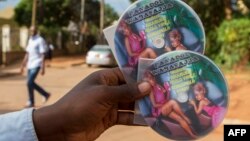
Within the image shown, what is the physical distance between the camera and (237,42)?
63.8 feet

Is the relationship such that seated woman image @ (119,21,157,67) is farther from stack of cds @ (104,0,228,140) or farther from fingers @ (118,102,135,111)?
fingers @ (118,102,135,111)

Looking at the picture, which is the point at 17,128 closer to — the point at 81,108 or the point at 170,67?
the point at 81,108

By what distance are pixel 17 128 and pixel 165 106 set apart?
0.56 metres

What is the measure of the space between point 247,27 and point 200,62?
17536 mm

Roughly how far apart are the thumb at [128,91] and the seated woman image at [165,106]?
0.09 feet

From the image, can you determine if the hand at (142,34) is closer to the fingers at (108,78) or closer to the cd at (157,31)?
the cd at (157,31)

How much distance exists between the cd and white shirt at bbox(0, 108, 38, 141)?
1.41 ft

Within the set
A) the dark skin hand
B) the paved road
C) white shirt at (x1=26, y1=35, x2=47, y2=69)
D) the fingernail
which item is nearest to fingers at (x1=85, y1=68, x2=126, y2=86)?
the dark skin hand

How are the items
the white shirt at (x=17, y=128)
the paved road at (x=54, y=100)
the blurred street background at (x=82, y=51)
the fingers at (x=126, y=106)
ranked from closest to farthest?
the white shirt at (x=17, y=128), the fingers at (x=126, y=106), the paved road at (x=54, y=100), the blurred street background at (x=82, y=51)

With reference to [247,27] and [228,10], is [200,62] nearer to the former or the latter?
[247,27]

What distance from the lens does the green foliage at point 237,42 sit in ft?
62.9

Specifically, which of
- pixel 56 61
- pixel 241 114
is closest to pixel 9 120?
pixel 241 114

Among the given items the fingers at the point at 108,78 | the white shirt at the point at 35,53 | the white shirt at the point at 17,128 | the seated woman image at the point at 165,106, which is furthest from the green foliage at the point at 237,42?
the white shirt at the point at 17,128

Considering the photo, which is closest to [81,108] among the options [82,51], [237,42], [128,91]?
[128,91]
